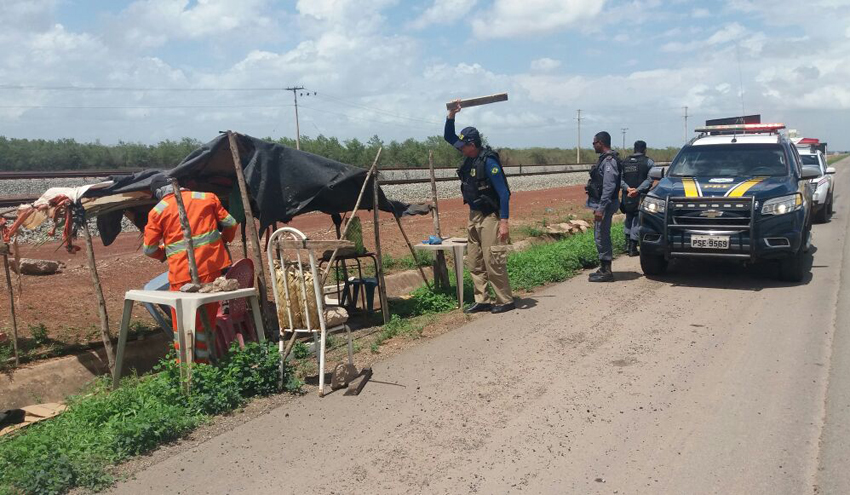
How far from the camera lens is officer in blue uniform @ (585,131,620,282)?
31.9 feet

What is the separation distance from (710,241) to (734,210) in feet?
1.61

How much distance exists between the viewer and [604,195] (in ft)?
32.0

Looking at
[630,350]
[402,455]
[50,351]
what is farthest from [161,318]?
[630,350]

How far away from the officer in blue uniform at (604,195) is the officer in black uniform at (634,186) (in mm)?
1341

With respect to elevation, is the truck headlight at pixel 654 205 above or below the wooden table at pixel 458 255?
above

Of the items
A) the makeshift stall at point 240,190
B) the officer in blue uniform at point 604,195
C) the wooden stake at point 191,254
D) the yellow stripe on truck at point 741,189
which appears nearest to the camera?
the wooden stake at point 191,254

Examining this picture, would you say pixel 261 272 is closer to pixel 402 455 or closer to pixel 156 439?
pixel 156 439

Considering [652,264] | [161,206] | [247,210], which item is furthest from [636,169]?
[161,206]

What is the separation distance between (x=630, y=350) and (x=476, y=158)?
2.88 metres

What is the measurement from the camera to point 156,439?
469 cm

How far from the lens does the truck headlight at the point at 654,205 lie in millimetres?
9562

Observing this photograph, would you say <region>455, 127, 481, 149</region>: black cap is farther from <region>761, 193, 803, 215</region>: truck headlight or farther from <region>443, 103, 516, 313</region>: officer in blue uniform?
<region>761, 193, 803, 215</region>: truck headlight

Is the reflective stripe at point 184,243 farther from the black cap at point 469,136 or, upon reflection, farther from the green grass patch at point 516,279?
the black cap at point 469,136

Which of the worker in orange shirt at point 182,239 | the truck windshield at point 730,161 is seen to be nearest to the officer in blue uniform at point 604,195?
the truck windshield at point 730,161
